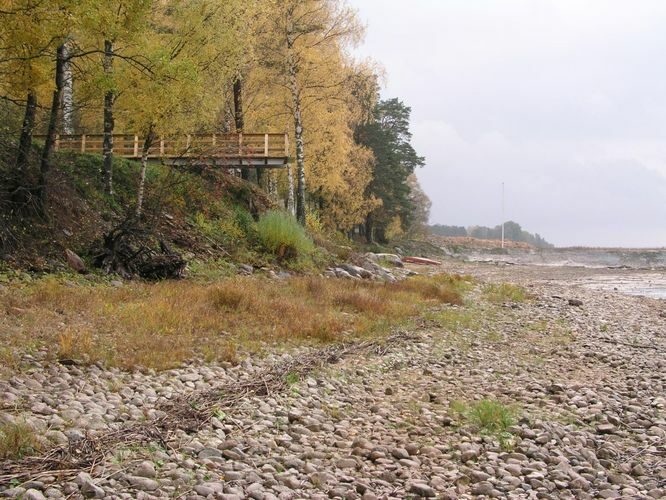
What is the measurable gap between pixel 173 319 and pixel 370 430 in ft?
16.1

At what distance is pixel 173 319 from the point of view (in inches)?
378

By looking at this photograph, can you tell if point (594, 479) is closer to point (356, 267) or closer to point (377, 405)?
point (377, 405)

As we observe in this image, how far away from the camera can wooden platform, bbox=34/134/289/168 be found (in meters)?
21.7

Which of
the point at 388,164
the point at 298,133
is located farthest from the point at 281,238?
the point at 388,164

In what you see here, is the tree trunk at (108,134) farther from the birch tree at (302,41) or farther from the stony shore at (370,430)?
the stony shore at (370,430)

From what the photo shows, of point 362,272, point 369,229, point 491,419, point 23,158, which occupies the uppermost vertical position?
point 23,158

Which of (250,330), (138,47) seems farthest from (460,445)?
(138,47)

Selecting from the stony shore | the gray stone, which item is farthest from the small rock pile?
the gray stone

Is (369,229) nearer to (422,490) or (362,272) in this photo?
(362,272)

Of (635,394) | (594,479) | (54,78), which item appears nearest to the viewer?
(594,479)

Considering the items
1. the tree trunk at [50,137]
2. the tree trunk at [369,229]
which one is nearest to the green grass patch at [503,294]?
the tree trunk at [50,137]

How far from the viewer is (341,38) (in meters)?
26.1

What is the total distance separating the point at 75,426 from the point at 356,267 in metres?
18.0

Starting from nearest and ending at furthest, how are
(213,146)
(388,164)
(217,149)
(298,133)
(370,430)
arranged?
(370,430)
(213,146)
(217,149)
(298,133)
(388,164)
